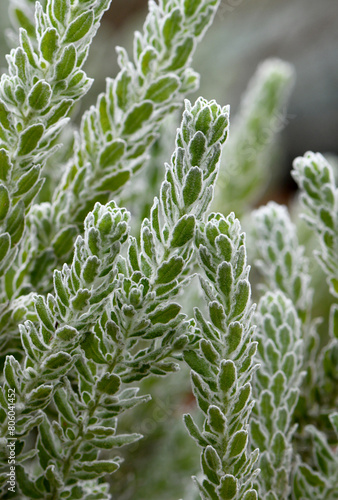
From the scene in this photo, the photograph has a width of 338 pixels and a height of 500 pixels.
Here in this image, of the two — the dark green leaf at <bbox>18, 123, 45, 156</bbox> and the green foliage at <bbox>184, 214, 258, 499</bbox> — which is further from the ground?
the dark green leaf at <bbox>18, 123, 45, 156</bbox>

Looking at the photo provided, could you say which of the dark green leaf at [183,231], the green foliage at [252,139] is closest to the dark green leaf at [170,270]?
the dark green leaf at [183,231]

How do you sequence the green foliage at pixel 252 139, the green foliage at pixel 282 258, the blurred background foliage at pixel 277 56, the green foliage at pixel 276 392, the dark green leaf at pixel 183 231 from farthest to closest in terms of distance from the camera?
the blurred background foliage at pixel 277 56, the green foliage at pixel 252 139, the green foliage at pixel 282 258, the green foliage at pixel 276 392, the dark green leaf at pixel 183 231

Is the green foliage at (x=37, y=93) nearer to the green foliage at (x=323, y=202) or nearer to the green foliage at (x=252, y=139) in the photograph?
the green foliage at (x=323, y=202)

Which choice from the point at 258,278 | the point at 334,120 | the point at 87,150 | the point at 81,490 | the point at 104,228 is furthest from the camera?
the point at 334,120

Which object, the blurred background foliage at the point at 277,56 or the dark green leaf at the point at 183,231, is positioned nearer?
the dark green leaf at the point at 183,231

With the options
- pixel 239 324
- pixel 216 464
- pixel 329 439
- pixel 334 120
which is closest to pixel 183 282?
pixel 239 324

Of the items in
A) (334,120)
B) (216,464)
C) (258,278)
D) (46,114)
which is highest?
(334,120)

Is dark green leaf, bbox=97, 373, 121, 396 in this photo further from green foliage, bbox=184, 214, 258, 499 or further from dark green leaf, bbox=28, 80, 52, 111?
dark green leaf, bbox=28, 80, 52, 111

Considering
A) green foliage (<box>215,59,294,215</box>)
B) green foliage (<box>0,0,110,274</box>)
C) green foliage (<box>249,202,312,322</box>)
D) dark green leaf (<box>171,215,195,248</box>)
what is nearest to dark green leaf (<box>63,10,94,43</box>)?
green foliage (<box>0,0,110,274</box>)

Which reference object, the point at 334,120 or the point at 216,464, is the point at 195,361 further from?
the point at 334,120

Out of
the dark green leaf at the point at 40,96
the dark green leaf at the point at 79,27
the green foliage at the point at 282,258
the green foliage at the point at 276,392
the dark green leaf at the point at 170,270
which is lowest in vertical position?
the green foliage at the point at 276,392

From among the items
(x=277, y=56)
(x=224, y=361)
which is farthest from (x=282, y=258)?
(x=277, y=56)
